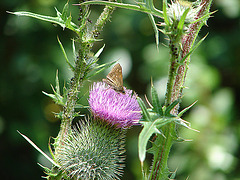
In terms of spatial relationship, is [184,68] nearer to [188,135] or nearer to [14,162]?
[188,135]

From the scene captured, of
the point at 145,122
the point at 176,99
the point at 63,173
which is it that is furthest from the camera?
the point at 63,173

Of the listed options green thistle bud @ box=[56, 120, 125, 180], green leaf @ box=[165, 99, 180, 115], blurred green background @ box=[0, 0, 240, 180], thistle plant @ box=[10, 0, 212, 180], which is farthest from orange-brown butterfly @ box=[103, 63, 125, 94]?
blurred green background @ box=[0, 0, 240, 180]

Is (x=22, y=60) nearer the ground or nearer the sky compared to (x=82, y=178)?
nearer the sky

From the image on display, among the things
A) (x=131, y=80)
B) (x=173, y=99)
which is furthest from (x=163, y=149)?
(x=131, y=80)

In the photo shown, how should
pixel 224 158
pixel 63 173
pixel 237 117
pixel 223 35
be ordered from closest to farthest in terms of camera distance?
pixel 63 173
pixel 224 158
pixel 237 117
pixel 223 35

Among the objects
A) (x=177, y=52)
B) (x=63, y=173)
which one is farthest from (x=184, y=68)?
(x=63, y=173)

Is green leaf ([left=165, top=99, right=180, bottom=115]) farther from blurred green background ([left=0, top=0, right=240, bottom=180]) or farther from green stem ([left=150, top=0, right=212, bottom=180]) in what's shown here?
blurred green background ([left=0, top=0, right=240, bottom=180])
